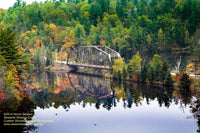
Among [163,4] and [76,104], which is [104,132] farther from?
[163,4]

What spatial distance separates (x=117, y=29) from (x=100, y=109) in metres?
82.2

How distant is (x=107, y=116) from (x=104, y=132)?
20.9 ft

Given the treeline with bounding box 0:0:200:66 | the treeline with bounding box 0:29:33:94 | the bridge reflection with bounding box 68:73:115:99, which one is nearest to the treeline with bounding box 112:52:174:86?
the bridge reflection with bounding box 68:73:115:99

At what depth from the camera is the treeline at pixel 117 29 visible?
114688 mm

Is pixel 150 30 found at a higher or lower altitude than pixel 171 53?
higher

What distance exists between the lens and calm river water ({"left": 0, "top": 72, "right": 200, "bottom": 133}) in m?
34.6

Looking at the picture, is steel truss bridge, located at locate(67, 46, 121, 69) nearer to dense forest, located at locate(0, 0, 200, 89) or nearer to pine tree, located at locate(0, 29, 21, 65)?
dense forest, located at locate(0, 0, 200, 89)

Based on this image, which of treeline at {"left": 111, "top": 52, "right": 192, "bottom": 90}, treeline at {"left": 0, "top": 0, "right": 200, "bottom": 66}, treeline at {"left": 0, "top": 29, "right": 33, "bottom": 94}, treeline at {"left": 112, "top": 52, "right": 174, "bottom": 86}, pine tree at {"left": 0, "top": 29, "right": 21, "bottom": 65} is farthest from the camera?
treeline at {"left": 0, "top": 0, "right": 200, "bottom": 66}

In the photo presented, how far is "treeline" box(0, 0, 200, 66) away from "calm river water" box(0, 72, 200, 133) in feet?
154

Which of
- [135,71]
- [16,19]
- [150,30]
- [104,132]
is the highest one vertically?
[16,19]

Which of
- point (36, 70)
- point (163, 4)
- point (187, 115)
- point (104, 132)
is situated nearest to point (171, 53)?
point (163, 4)

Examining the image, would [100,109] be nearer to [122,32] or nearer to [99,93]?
[99,93]

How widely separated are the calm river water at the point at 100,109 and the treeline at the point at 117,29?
4692 cm

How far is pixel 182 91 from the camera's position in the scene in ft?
156
